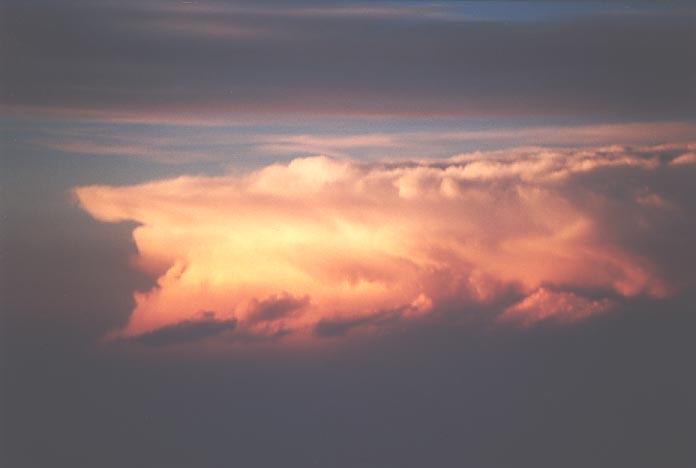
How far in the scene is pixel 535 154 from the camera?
2928 millimetres

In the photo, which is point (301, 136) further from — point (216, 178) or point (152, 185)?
point (152, 185)

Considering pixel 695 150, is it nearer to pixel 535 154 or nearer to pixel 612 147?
pixel 612 147

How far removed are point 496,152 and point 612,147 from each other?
2.74ft

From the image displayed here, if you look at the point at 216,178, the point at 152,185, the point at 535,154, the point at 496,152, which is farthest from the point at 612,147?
the point at 152,185

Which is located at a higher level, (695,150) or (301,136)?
(301,136)

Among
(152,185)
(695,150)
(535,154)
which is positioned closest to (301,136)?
(152,185)

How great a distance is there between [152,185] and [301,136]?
1062mm

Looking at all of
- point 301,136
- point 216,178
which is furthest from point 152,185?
point 301,136

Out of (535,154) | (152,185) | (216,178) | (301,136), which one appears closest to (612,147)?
(535,154)

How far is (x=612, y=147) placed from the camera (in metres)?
2.96

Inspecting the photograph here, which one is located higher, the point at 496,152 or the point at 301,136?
the point at 301,136

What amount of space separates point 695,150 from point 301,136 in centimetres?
276

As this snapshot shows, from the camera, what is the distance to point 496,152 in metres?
2.93

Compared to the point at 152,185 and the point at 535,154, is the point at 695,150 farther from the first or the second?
the point at 152,185
